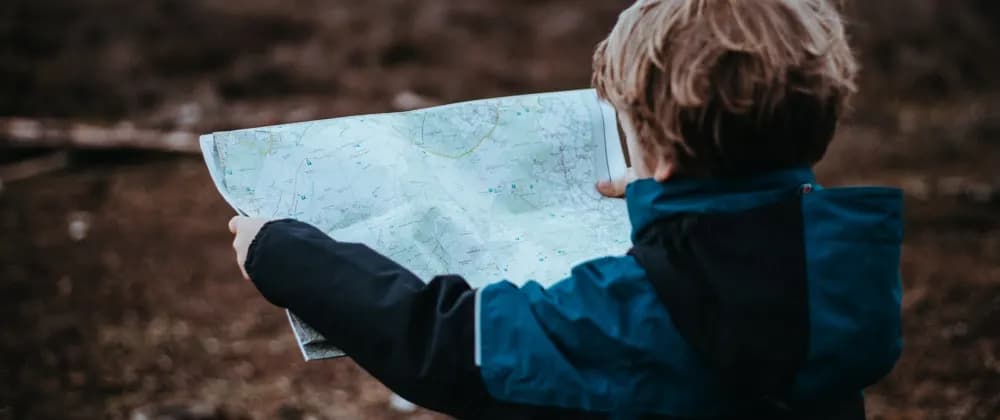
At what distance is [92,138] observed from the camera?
6.84 m

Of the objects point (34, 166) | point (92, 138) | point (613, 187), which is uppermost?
point (613, 187)

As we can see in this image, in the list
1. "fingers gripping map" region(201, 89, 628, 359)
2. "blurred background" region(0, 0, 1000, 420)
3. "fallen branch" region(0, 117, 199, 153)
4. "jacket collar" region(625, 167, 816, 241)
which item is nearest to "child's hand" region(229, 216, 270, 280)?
"fingers gripping map" region(201, 89, 628, 359)

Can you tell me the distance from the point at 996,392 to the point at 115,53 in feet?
25.3

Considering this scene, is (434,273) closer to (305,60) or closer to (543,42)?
(305,60)

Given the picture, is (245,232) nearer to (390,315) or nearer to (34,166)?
(390,315)

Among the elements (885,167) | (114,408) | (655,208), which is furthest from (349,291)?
(885,167)

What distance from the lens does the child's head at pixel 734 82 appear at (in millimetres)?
1363

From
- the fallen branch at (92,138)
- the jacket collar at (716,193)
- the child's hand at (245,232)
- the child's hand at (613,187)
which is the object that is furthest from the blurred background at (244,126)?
the jacket collar at (716,193)

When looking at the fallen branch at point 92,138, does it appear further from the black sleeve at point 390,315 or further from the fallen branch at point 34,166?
the black sleeve at point 390,315

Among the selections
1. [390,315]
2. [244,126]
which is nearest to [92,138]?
[244,126]

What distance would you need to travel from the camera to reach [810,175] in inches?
58.1

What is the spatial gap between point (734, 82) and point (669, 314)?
1.05ft

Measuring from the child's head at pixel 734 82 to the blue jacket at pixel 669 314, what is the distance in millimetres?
48

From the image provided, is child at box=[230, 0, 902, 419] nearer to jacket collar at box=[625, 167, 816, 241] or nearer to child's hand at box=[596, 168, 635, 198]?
jacket collar at box=[625, 167, 816, 241]
